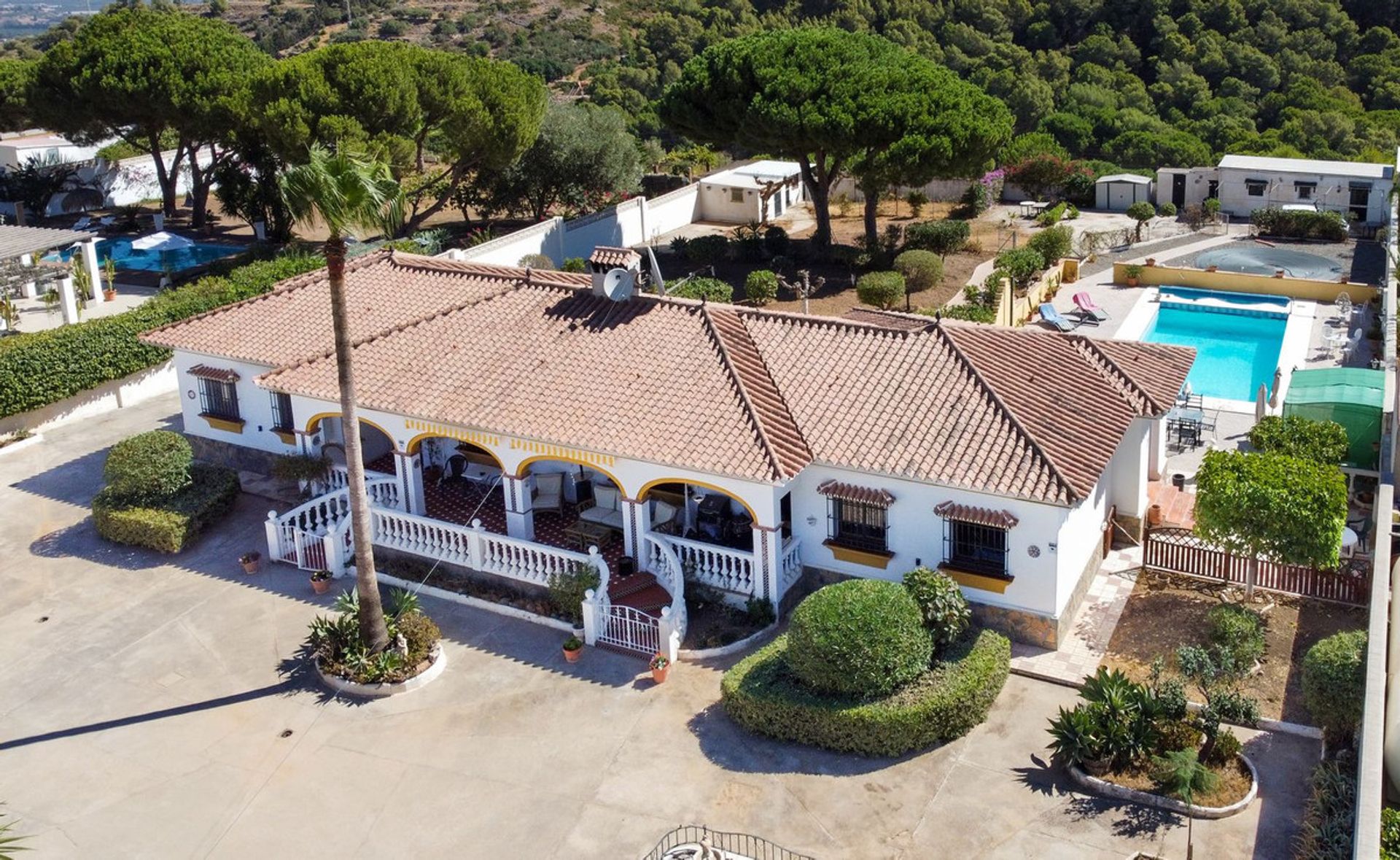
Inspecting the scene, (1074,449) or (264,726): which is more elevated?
(1074,449)

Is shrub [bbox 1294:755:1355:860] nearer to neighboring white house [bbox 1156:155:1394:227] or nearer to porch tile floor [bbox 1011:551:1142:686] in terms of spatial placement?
porch tile floor [bbox 1011:551:1142:686]

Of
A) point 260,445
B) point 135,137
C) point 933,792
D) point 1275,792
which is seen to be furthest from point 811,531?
point 135,137

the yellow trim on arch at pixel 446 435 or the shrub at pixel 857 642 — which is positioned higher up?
the yellow trim on arch at pixel 446 435

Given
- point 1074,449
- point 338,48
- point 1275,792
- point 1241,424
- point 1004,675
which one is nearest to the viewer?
point 1275,792

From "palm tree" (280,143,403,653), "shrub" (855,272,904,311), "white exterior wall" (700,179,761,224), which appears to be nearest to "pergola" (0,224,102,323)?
"palm tree" (280,143,403,653)

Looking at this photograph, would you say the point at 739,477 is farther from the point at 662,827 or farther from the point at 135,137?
the point at 135,137

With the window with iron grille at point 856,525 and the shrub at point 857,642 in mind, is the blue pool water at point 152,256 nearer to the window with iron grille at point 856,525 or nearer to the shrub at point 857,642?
the window with iron grille at point 856,525

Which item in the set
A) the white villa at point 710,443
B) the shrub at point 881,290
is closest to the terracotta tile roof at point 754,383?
the white villa at point 710,443
